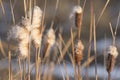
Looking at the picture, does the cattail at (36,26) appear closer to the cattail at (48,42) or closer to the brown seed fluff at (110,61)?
the cattail at (48,42)

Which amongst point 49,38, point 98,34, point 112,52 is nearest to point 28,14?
point 49,38

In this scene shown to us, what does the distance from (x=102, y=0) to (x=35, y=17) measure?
6470 millimetres

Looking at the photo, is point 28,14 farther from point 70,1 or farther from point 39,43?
point 70,1

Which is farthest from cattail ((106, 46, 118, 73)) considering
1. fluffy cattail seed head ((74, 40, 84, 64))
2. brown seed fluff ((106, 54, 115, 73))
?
fluffy cattail seed head ((74, 40, 84, 64))

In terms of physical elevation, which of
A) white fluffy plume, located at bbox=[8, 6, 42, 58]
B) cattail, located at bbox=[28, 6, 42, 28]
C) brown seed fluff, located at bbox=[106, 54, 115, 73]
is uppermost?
cattail, located at bbox=[28, 6, 42, 28]

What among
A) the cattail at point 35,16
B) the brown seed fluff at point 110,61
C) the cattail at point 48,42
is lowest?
the brown seed fluff at point 110,61

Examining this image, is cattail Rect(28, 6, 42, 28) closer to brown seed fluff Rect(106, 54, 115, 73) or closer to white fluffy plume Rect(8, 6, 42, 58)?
white fluffy plume Rect(8, 6, 42, 58)

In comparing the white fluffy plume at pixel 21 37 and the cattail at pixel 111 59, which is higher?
the white fluffy plume at pixel 21 37

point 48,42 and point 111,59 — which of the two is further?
point 48,42

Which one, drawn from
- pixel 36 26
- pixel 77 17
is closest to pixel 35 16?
pixel 36 26

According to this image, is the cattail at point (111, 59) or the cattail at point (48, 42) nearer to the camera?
the cattail at point (111, 59)

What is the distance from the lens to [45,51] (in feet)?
7.15

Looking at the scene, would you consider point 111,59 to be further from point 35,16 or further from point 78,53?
point 35,16

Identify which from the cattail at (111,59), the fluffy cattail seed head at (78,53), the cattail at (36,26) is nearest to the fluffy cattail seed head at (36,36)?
the cattail at (36,26)
